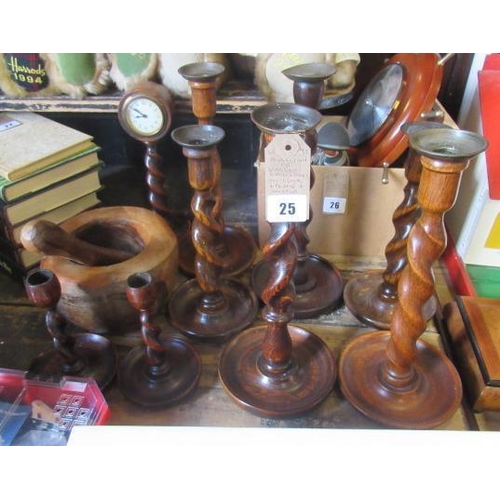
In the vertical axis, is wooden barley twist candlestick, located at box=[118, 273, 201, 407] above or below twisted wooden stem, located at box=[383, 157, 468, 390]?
below

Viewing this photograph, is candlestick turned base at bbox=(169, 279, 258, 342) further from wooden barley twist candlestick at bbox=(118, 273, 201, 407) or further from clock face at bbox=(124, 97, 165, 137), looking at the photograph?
clock face at bbox=(124, 97, 165, 137)

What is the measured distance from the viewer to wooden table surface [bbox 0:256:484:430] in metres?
0.79

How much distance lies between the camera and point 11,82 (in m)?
1.16

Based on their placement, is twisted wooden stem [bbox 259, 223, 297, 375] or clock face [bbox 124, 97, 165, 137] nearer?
twisted wooden stem [bbox 259, 223, 297, 375]

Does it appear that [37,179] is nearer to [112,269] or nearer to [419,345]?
[112,269]

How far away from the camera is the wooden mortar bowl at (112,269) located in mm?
830

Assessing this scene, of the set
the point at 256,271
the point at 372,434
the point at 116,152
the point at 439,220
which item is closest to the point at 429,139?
the point at 439,220

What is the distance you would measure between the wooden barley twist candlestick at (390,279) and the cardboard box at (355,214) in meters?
0.10

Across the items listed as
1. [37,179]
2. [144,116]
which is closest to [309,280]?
[144,116]

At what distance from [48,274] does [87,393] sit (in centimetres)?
20

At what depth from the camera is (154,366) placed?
0.83m

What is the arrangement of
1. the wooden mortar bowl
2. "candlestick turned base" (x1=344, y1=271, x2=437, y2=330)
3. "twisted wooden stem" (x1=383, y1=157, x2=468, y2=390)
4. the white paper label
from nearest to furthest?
"twisted wooden stem" (x1=383, y1=157, x2=468, y2=390), the wooden mortar bowl, "candlestick turned base" (x1=344, y1=271, x2=437, y2=330), the white paper label

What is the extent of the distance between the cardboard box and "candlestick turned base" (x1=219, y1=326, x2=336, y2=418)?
0.29m

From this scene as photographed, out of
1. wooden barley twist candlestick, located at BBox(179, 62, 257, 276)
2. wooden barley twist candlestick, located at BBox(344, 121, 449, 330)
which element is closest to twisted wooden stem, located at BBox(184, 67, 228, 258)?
wooden barley twist candlestick, located at BBox(179, 62, 257, 276)
